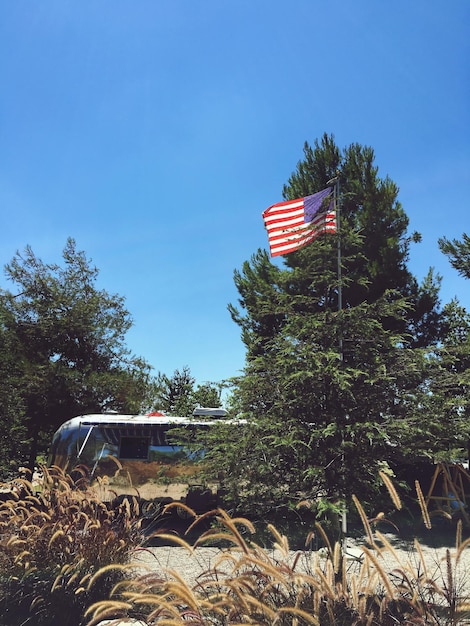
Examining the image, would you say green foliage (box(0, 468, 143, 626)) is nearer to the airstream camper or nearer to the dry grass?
the dry grass

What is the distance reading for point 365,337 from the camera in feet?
19.9

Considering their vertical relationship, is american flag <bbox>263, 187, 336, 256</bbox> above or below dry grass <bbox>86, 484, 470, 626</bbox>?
above

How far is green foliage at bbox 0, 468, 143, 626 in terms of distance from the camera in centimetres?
426

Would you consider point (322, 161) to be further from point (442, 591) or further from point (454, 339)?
point (442, 591)

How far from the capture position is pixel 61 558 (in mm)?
4598

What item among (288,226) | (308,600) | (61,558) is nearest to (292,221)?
(288,226)

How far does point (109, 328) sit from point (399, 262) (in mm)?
11177

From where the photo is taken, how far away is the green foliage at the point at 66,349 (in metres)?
15.8

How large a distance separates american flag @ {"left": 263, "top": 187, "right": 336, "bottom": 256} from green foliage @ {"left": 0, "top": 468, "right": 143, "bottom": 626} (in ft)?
17.1

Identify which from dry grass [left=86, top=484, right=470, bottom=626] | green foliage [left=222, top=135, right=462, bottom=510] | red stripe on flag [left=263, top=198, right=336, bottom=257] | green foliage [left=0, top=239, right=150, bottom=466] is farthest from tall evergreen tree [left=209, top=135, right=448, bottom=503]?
green foliage [left=0, top=239, right=150, bottom=466]

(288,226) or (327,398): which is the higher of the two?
(288,226)

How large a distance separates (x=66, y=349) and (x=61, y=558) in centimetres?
1359

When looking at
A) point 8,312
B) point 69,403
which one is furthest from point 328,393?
point 8,312

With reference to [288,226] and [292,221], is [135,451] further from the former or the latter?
[292,221]
